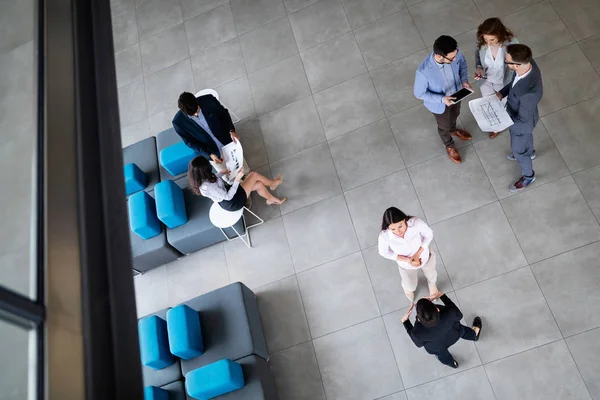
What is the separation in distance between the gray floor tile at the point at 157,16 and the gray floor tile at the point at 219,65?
1.02m

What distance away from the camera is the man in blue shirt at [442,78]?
4.03 metres

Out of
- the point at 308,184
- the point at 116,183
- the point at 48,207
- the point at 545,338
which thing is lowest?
the point at 545,338

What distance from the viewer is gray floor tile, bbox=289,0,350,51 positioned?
6.65 metres

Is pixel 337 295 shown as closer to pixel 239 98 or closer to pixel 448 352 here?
pixel 448 352

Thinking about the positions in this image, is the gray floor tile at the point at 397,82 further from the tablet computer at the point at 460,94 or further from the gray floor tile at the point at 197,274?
the gray floor tile at the point at 197,274

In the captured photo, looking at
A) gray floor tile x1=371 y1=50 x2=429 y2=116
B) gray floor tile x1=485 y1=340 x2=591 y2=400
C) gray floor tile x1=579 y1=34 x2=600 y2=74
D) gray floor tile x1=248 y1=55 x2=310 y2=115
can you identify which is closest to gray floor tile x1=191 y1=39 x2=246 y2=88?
gray floor tile x1=248 y1=55 x2=310 y2=115

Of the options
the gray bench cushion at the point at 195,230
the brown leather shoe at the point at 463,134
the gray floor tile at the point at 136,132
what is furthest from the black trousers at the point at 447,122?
the gray floor tile at the point at 136,132

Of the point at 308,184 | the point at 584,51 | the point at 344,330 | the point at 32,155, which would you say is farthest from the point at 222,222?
the point at 584,51

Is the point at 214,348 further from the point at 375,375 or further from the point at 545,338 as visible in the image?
the point at 545,338

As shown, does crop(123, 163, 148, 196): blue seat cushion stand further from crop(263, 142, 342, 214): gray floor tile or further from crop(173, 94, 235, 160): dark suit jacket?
crop(263, 142, 342, 214): gray floor tile

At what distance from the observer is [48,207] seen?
160 cm

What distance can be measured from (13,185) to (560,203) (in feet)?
15.7

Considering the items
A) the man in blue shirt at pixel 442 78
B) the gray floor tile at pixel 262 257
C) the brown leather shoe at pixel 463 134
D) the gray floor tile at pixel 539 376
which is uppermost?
the man in blue shirt at pixel 442 78

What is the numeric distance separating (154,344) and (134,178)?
79.1 inches
